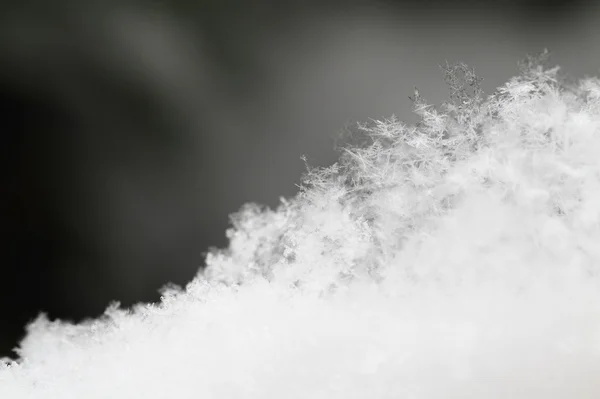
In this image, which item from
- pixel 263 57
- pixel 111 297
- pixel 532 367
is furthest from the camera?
pixel 263 57

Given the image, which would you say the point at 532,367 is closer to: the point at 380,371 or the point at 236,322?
the point at 380,371

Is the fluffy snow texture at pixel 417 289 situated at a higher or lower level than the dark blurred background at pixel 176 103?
lower

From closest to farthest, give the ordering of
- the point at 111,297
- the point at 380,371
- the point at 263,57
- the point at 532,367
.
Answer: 1. the point at 532,367
2. the point at 380,371
3. the point at 111,297
4. the point at 263,57

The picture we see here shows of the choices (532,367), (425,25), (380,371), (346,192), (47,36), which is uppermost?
(47,36)

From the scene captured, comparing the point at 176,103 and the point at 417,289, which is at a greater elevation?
the point at 176,103

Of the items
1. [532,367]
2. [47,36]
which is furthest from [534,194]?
[47,36]

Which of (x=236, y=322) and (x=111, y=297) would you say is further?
(x=111, y=297)
